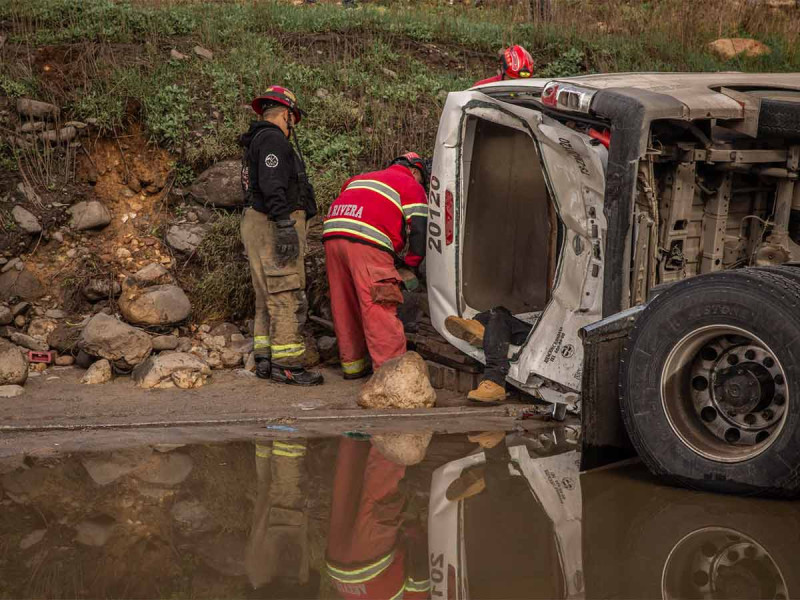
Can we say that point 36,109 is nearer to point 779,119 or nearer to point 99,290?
point 99,290

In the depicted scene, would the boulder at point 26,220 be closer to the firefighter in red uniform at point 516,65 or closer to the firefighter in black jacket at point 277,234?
the firefighter in black jacket at point 277,234

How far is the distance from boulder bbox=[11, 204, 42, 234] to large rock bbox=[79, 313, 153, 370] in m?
1.48

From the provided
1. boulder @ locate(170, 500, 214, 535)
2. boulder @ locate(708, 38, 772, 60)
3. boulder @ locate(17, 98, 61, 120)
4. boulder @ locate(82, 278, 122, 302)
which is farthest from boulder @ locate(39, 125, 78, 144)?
boulder @ locate(708, 38, 772, 60)

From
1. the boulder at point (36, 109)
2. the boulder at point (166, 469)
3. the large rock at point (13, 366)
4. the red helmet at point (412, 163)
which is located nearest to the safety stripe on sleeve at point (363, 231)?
the red helmet at point (412, 163)

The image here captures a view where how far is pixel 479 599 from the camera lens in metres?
3.33

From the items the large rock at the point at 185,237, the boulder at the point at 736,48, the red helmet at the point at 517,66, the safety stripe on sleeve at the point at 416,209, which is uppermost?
the red helmet at the point at 517,66

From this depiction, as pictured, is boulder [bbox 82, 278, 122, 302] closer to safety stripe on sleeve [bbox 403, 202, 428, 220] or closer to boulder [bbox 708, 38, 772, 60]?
safety stripe on sleeve [bbox 403, 202, 428, 220]

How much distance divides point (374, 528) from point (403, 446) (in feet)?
3.88

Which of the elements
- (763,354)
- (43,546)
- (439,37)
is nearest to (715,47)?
(439,37)

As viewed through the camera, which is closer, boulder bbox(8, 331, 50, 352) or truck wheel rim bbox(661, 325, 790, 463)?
truck wheel rim bbox(661, 325, 790, 463)

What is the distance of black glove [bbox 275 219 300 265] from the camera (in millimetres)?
6566

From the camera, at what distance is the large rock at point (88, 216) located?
8055mm

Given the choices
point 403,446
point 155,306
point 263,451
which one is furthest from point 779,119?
point 155,306

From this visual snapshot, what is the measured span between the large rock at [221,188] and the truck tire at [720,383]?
185 inches
